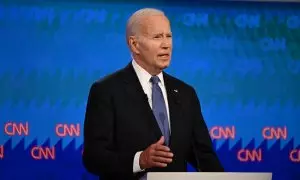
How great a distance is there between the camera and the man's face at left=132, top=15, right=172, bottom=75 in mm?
2816

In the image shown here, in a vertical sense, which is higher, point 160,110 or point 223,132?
point 160,110

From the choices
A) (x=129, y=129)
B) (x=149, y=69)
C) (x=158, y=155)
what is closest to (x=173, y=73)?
(x=149, y=69)

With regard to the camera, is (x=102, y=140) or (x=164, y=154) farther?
(x=102, y=140)

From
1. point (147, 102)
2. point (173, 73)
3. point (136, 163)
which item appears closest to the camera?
point (136, 163)

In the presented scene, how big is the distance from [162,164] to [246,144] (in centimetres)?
176

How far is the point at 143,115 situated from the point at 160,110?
0.09 m

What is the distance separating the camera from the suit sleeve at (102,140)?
2.59 m

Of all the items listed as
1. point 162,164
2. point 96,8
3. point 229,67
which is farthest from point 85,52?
point 162,164

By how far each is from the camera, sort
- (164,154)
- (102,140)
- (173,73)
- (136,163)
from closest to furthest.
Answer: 1. (164,154)
2. (136,163)
3. (102,140)
4. (173,73)

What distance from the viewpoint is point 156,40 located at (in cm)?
284

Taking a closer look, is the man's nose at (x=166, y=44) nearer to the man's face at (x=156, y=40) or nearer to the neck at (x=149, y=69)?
the man's face at (x=156, y=40)

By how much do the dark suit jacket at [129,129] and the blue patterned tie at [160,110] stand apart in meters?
0.03

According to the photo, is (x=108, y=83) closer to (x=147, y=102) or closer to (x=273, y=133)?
(x=147, y=102)

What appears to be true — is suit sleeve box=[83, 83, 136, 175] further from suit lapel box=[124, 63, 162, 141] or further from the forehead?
the forehead
